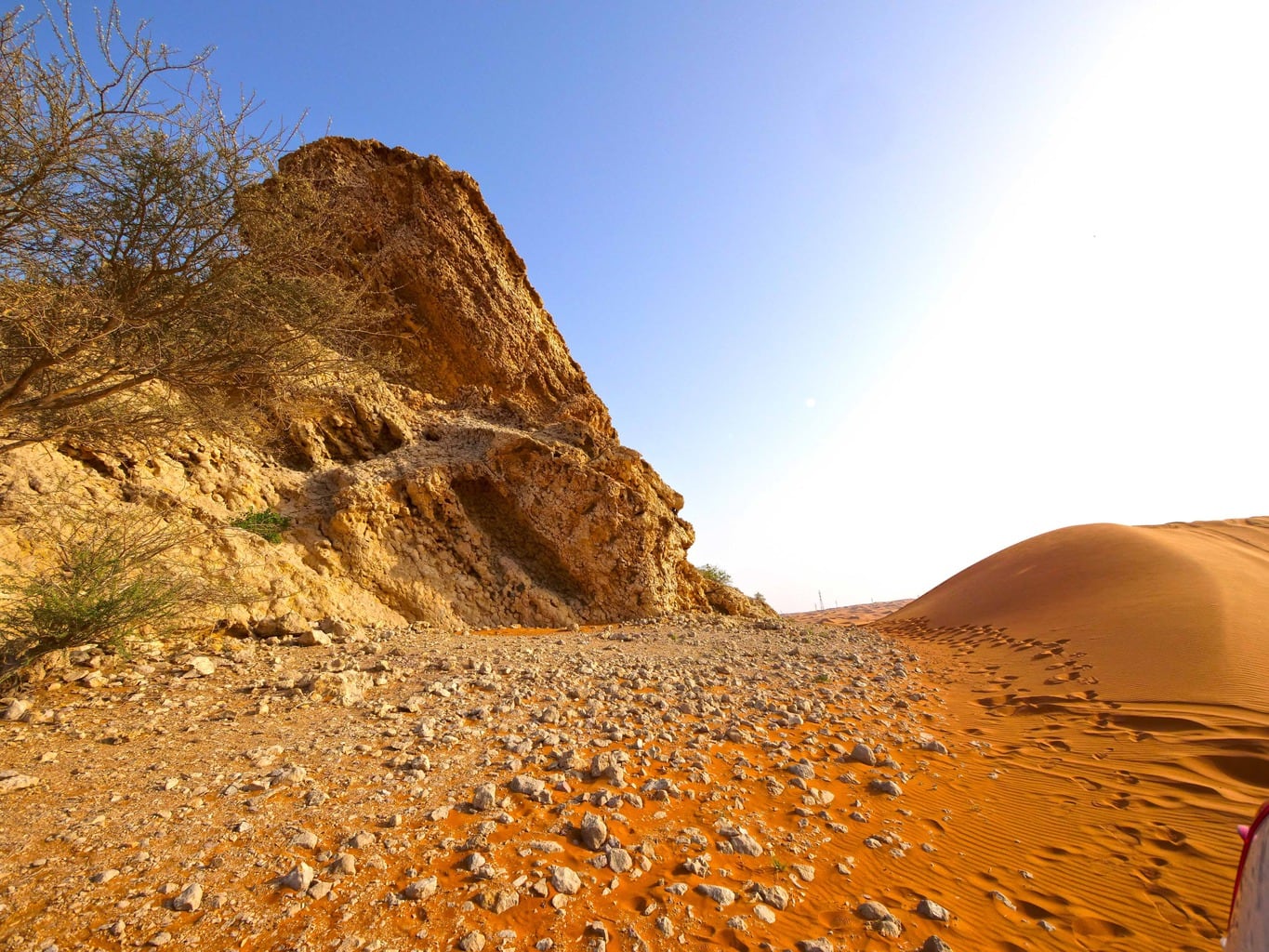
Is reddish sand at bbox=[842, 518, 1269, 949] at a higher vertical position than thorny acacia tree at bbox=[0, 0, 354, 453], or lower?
lower

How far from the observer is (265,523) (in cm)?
852

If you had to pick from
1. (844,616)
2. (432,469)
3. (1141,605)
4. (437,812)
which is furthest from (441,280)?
(844,616)

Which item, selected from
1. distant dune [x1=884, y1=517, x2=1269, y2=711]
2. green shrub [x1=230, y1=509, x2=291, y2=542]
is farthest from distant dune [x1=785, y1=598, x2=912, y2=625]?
green shrub [x1=230, y1=509, x2=291, y2=542]

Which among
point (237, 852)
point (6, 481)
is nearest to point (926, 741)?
point (237, 852)

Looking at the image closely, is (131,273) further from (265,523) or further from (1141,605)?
(1141,605)

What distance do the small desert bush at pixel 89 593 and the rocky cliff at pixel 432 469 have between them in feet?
3.52

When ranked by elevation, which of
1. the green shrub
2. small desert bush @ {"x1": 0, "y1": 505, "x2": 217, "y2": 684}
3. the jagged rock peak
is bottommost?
small desert bush @ {"x1": 0, "y1": 505, "x2": 217, "y2": 684}

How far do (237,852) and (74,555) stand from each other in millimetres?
3969

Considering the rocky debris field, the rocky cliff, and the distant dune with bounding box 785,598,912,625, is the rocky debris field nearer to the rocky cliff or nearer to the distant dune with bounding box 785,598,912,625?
the rocky cliff

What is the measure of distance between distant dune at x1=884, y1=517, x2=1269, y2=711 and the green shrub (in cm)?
1129

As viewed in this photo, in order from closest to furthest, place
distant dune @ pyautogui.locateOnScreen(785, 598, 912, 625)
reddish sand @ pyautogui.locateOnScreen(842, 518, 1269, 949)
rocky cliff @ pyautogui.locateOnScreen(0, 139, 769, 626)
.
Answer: reddish sand @ pyautogui.locateOnScreen(842, 518, 1269, 949) < rocky cliff @ pyautogui.locateOnScreen(0, 139, 769, 626) < distant dune @ pyautogui.locateOnScreen(785, 598, 912, 625)

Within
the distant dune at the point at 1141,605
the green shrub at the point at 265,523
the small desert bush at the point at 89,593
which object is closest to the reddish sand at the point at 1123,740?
the distant dune at the point at 1141,605

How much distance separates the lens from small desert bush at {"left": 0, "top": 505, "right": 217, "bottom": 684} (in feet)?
14.2

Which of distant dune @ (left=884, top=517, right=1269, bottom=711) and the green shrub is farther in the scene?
the green shrub
